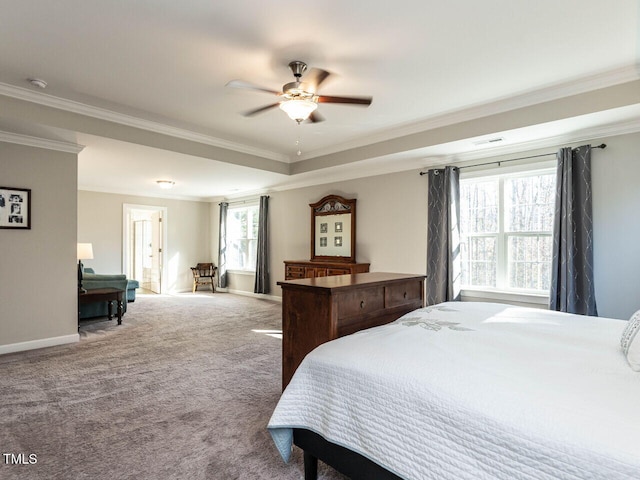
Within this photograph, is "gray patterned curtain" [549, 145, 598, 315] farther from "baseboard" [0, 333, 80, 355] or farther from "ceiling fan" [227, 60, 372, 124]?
"baseboard" [0, 333, 80, 355]

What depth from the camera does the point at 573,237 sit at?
12.6 feet

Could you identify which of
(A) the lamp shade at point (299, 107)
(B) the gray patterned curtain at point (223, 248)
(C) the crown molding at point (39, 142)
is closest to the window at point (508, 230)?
(A) the lamp shade at point (299, 107)

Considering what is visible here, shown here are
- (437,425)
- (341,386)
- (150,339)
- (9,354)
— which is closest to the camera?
(437,425)

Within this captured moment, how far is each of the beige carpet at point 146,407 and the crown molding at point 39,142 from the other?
231 centimetres

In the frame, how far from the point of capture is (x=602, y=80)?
3.18m

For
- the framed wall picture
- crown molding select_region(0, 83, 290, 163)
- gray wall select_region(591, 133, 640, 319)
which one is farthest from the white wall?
gray wall select_region(591, 133, 640, 319)

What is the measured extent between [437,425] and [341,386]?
1.40 ft

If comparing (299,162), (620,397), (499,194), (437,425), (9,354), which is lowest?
(9,354)

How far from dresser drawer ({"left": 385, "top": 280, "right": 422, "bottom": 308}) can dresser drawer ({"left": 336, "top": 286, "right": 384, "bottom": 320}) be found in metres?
0.08

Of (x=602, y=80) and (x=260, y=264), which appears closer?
(x=602, y=80)

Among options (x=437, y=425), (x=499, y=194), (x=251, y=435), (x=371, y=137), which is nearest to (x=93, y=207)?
(x=371, y=137)

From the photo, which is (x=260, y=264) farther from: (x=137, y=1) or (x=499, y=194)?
(x=137, y=1)

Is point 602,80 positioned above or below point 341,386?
above

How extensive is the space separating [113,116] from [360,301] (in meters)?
3.49
